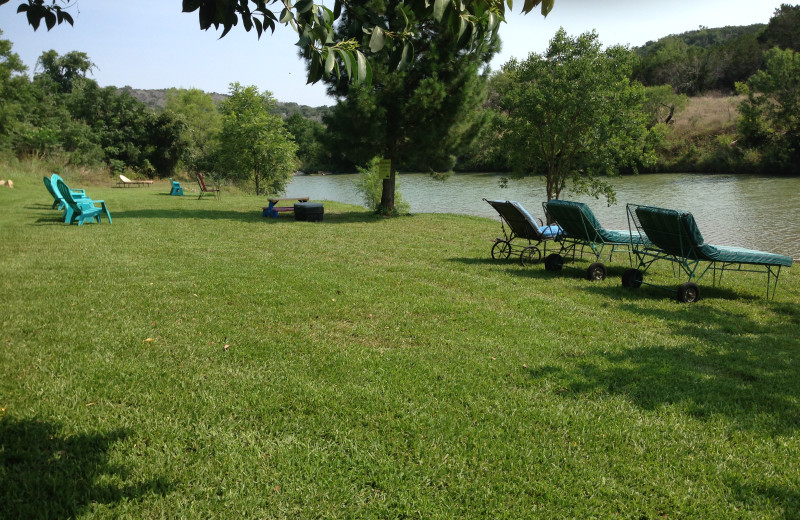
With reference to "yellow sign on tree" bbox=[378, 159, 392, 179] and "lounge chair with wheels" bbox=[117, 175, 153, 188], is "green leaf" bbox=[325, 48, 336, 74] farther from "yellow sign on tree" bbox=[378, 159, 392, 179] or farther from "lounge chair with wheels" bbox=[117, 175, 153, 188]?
"lounge chair with wheels" bbox=[117, 175, 153, 188]

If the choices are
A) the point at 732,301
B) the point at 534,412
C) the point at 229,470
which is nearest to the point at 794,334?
the point at 732,301

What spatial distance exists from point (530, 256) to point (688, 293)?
2.87 m

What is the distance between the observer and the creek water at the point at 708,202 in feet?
56.7

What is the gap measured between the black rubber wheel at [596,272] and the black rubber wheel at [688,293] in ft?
4.36

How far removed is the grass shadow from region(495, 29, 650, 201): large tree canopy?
1615cm

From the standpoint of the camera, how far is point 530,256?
9.15 m

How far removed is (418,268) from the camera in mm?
8250

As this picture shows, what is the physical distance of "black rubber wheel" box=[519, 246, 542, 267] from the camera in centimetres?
892

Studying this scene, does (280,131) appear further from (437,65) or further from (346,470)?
(346,470)

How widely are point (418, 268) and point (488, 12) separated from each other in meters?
6.15

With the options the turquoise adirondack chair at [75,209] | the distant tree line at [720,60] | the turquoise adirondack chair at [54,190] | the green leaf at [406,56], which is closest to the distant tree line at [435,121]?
the green leaf at [406,56]

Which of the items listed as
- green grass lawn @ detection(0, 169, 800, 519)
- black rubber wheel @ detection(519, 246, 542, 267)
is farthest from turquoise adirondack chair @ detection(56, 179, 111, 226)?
black rubber wheel @ detection(519, 246, 542, 267)

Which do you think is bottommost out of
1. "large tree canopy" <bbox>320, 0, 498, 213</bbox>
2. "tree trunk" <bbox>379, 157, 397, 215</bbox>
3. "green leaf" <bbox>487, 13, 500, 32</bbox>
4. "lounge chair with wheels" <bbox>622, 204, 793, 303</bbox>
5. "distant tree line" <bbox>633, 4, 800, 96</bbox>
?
"lounge chair with wheels" <bbox>622, 204, 793, 303</bbox>

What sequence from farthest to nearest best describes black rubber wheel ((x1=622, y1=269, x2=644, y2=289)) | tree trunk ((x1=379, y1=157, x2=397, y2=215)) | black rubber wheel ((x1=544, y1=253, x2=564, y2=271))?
tree trunk ((x1=379, y1=157, x2=397, y2=215))
black rubber wheel ((x1=544, y1=253, x2=564, y2=271))
black rubber wheel ((x1=622, y1=269, x2=644, y2=289))
